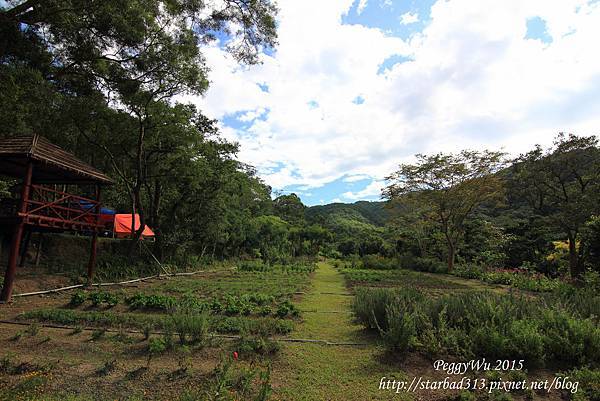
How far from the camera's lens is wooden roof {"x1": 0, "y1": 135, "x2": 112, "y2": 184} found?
8.88 m

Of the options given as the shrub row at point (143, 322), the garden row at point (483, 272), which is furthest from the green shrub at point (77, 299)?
the garden row at point (483, 272)

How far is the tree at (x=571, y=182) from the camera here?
46.5ft

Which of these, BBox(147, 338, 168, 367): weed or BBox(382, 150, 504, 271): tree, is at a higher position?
BBox(382, 150, 504, 271): tree

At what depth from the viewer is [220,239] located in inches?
899

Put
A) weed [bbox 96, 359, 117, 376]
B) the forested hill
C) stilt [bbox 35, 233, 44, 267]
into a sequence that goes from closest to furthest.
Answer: weed [bbox 96, 359, 117, 376] < stilt [bbox 35, 233, 44, 267] < the forested hill

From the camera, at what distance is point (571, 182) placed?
66.2ft

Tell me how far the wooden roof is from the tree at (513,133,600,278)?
1988 centimetres

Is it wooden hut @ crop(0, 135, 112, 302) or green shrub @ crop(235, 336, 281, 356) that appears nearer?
green shrub @ crop(235, 336, 281, 356)

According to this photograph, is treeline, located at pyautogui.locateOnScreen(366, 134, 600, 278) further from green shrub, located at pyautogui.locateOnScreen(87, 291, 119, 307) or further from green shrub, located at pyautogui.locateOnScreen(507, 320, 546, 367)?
green shrub, located at pyautogui.locateOnScreen(87, 291, 119, 307)

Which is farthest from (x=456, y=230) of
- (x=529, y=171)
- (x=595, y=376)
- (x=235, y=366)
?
(x=235, y=366)

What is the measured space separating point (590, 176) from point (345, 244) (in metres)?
25.3

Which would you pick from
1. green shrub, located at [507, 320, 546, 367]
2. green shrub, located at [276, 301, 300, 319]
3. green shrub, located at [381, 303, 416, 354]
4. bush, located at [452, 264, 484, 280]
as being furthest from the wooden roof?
bush, located at [452, 264, 484, 280]

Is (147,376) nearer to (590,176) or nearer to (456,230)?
(456,230)

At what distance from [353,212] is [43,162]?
61.3 metres
